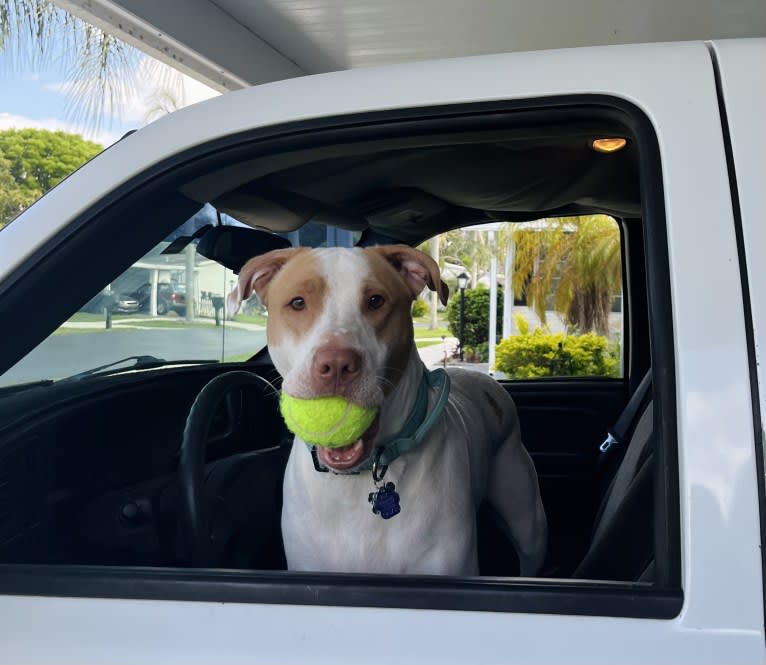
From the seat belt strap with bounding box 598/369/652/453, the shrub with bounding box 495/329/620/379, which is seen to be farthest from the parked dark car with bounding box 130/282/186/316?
the shrub with bounding box 495/329/620/379

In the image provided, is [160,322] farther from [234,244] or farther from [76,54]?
[76,54]

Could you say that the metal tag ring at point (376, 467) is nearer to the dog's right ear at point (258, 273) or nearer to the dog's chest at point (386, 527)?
the dog's chest at point (386, 527)

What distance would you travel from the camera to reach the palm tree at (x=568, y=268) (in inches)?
423

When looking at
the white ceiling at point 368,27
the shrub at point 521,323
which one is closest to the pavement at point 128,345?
Result: the white ceiling at point 368,27

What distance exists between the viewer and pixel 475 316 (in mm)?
14539

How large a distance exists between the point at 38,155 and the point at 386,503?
14.9m

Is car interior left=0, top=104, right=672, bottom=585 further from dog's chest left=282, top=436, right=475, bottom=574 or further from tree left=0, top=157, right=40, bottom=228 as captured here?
tree left=0, top=157, right=40, bottom=228

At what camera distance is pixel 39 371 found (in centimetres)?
206

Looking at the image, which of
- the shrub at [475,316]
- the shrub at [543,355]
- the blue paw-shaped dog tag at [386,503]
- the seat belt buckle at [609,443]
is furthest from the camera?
the shrub at [475,316]

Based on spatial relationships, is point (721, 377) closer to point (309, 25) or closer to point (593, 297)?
point (309, 25)

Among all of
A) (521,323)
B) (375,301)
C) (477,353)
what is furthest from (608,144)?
(477,353)

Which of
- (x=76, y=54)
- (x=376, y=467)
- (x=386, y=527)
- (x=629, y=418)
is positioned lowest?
(x=386, y=527)

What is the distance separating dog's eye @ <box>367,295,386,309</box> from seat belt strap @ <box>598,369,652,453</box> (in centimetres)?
119

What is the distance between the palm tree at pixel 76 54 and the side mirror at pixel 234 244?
5329mm
